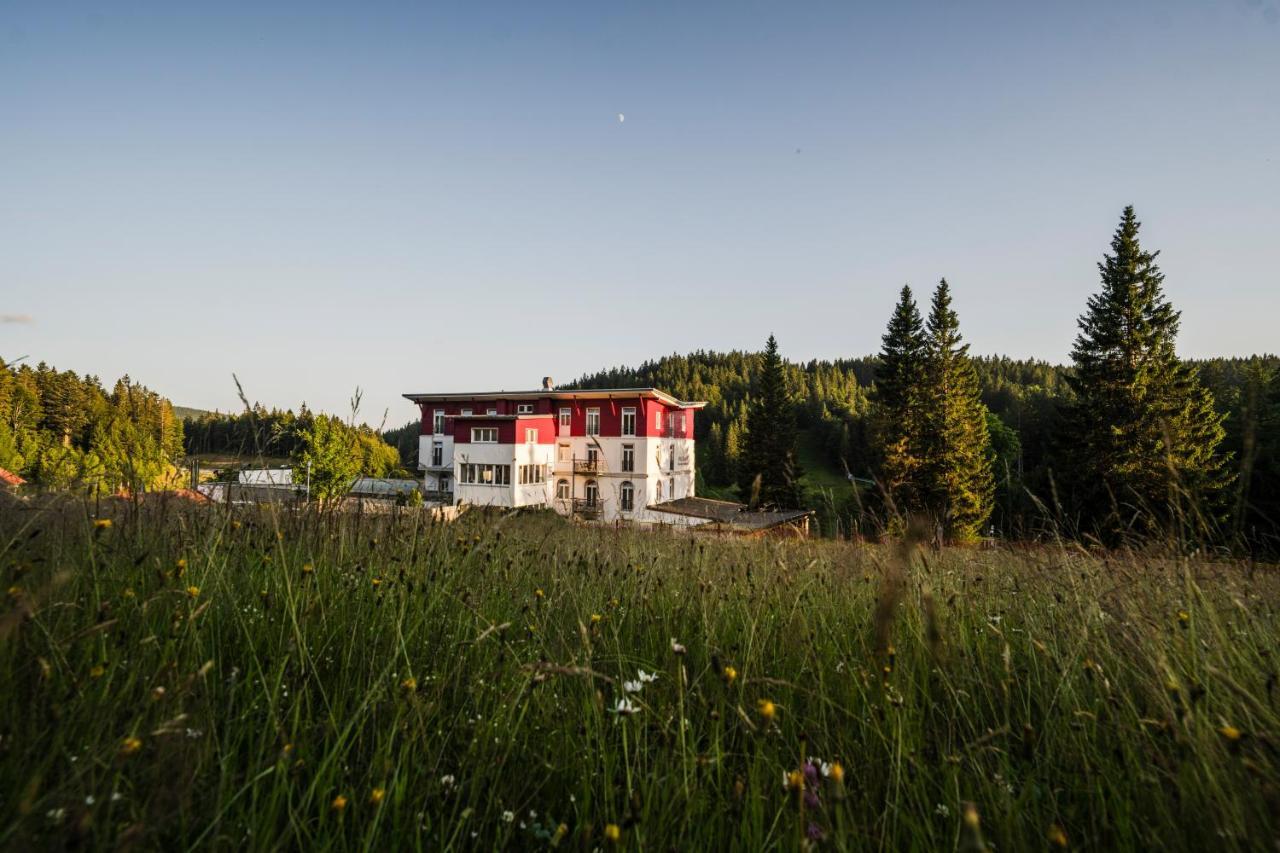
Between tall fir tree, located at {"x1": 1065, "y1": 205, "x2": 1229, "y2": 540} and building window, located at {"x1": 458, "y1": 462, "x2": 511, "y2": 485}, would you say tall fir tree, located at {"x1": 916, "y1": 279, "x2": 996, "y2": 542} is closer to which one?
tall fir tree, located at {"x1": 1065, "y1": 205, "x2": 1229, "y2": 540}

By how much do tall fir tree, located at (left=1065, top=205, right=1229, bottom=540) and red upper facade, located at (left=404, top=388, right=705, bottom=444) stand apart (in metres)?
23.4

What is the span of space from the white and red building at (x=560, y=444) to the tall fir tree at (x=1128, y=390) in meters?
22.0

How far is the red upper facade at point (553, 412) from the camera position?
3791cm

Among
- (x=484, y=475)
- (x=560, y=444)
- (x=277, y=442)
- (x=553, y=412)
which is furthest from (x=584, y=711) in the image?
(x=553, y=412)

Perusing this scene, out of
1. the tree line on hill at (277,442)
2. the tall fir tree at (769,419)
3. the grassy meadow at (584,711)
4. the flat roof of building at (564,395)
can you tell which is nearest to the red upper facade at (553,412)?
the flat roof of building at (564,395)

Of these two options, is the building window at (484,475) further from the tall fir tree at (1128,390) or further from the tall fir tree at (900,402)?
the tall fir tree at (1128,390)

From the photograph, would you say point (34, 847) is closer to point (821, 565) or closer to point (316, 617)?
point (316, 617)

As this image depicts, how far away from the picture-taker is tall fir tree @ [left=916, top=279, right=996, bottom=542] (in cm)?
3284

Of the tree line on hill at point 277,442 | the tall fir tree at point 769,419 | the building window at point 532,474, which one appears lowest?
the building window at point 532,474

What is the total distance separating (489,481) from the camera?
3753cm

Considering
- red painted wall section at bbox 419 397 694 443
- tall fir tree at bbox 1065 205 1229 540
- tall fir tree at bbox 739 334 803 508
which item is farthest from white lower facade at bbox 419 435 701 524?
tall fir tree at bbox 1065 205 1229 540

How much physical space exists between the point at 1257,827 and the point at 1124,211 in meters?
36.2

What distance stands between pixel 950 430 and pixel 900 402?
3383 millimetres

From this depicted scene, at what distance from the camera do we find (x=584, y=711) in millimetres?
1900
